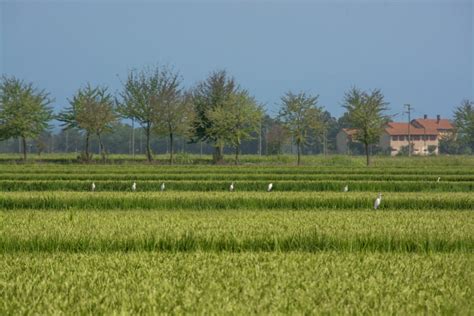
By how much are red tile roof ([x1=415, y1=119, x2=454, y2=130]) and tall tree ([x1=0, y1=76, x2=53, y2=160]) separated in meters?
95.9

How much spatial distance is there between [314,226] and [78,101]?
62849 millimetres

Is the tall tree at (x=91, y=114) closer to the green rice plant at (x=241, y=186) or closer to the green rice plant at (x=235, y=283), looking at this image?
the green rice plant at (x=241, y=186)

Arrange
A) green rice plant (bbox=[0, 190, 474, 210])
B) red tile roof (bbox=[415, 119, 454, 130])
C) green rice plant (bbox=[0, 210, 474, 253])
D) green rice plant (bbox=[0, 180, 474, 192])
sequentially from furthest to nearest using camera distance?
red tile roof (bbox=[415, 119, 454, 130]) → green rice plant (bbox=[0, 180, 474, 192]) → green rice plant (bbox=[0, 190, 474, 210]) → green rice plant (bbox=[0, 210, 474, 253])

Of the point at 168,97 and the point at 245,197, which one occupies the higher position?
the point at 168,97

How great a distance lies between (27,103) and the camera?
72.0 meters

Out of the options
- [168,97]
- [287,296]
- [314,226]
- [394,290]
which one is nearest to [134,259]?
[287,296]

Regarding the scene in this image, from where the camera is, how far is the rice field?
30.2 feet

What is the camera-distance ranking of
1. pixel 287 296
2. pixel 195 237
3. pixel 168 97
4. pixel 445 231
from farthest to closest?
pixel 168 97
pixel 445 231
pixel 195 237
pixel 287 296

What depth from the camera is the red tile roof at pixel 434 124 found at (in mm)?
152750

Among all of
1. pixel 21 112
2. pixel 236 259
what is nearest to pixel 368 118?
pixel 21 112

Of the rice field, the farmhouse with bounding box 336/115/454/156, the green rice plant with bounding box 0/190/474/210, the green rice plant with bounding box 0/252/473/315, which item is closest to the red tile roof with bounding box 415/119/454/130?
the farmhouse with bounding box 336/115/454/156

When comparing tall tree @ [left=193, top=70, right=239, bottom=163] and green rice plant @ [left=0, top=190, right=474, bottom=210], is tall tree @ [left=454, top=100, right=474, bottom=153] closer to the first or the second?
tall tree @ [left=193, top=70, right=239, bottom=163]

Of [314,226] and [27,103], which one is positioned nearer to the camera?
[314,226]

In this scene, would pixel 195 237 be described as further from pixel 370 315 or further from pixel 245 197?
pixel 245 197
